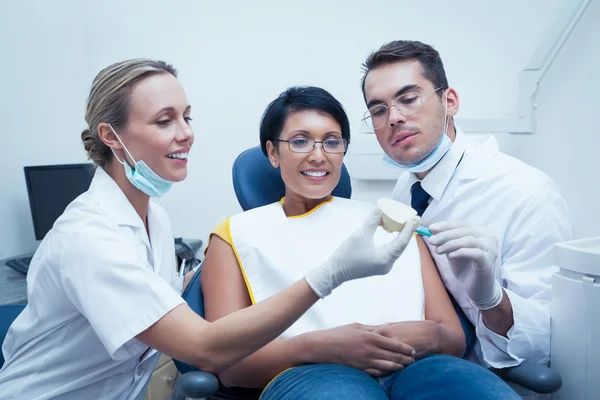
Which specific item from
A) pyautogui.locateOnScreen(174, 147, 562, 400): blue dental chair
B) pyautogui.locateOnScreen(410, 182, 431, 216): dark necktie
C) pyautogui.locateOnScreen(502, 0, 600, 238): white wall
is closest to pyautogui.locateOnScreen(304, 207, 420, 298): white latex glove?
pyautogui.locateOnScreen(174, 147, 562, 400): blue dental chair

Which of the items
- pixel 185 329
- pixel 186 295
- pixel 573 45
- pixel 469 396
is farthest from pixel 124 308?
pixel 573 45

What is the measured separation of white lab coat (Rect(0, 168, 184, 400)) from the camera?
3.52 ft

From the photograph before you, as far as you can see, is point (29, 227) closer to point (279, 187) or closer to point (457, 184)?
point (279, 187)

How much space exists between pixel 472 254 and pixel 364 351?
36 centimetres

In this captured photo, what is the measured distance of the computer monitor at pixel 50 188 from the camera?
2.32 metres

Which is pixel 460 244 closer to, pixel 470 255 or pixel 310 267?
pixel 470 255

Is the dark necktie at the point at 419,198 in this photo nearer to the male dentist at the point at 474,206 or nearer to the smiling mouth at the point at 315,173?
the male dentist at the point at 474,206

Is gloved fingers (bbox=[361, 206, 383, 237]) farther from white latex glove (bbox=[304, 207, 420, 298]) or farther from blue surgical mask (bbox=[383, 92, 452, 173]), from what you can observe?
blue surgical mask (bbox=[383, 92, 452, 173])

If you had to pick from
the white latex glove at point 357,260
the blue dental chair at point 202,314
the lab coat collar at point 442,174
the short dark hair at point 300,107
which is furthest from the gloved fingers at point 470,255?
the short dark hair at point 300,107

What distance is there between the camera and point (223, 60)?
104 inches

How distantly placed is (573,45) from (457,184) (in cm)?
92

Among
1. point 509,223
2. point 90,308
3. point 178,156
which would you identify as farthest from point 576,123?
point 90,308

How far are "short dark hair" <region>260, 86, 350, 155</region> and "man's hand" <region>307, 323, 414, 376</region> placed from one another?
→ 0.65 meters

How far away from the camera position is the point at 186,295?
1.43 m
